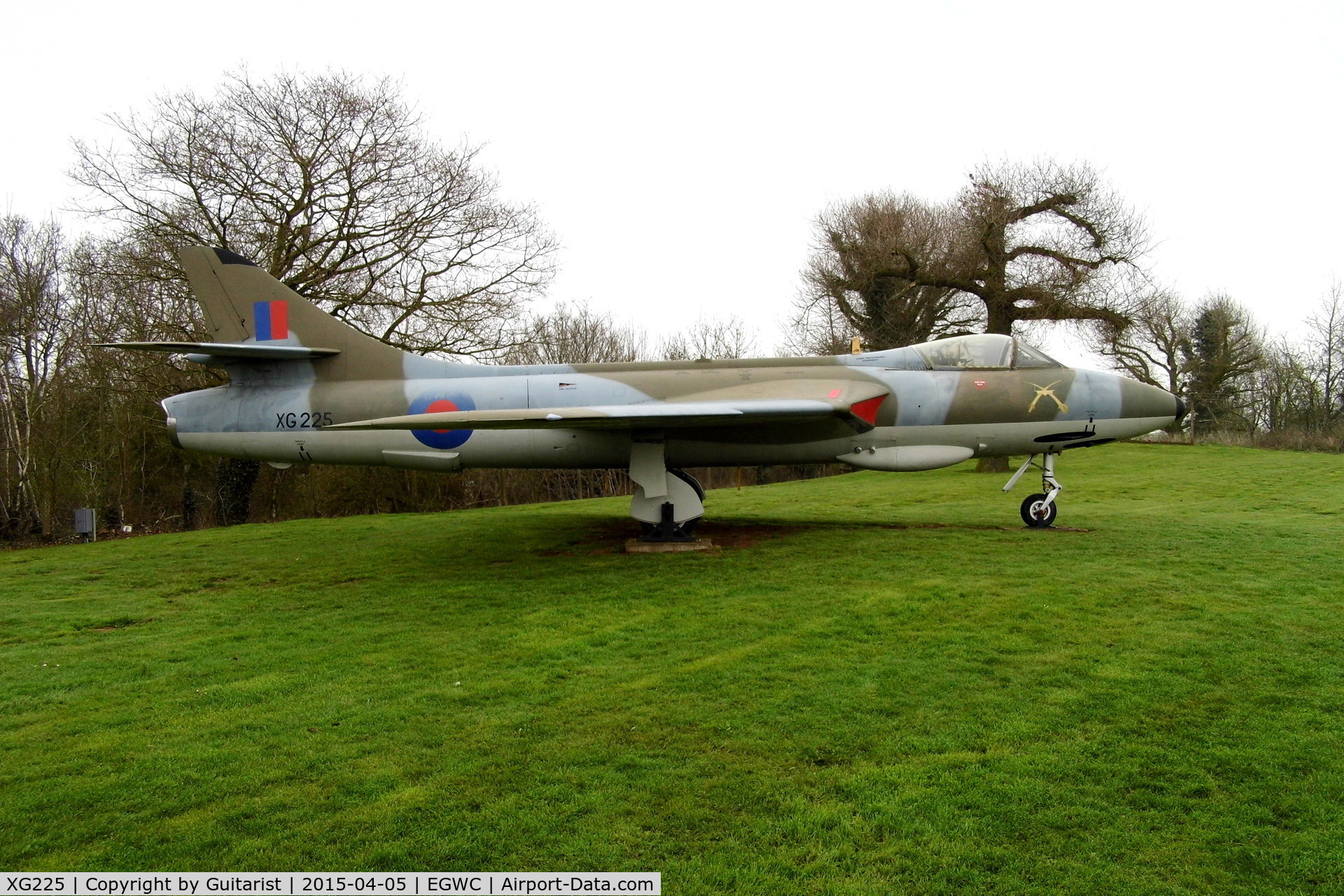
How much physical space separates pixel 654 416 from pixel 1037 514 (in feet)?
18.9

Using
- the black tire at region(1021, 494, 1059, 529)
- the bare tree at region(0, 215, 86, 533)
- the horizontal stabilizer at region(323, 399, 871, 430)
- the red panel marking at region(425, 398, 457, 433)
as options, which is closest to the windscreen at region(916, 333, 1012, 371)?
the horizontal stabilizer at region(323, 399, 871, 430)

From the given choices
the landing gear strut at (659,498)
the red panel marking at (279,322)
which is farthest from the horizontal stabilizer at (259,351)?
the landing gear strut at (659,498)

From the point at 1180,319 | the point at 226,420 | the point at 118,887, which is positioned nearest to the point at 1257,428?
the point at 1180,319

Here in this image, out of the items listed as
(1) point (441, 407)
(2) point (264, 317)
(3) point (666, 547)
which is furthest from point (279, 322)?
(3) point (666, 547)

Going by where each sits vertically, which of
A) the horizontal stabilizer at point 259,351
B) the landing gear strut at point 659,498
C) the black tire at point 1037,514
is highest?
the horizontal stabilizer at point 259,351

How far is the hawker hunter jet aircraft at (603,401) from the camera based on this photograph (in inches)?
401

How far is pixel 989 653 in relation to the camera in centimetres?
524

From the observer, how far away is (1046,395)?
10305 mm

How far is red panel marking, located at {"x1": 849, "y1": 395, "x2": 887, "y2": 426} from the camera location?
380 inches

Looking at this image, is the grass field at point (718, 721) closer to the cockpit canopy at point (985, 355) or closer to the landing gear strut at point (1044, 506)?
the landing gear strut at point (1044, 506)

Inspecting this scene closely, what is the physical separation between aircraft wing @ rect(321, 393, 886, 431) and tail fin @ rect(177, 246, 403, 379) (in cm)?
184

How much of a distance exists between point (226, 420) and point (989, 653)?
30.9 feet

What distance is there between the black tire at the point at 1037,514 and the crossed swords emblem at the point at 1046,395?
4.31 ft

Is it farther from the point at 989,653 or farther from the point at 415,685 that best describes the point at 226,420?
the point at 989,653
